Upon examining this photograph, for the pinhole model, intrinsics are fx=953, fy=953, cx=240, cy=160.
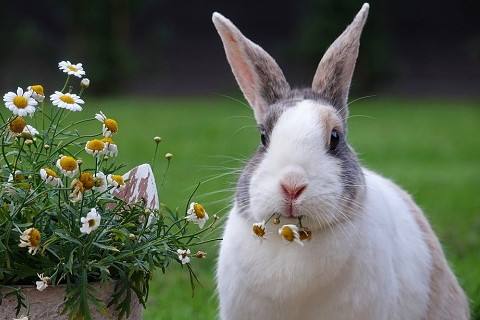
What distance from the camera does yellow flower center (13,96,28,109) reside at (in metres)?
2.09

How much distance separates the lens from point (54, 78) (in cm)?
1384

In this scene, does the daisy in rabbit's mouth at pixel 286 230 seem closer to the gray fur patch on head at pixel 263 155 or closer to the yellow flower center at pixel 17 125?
the gray fur patch on head at pixel 263 155

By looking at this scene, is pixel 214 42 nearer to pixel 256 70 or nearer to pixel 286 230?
pixel 256 70

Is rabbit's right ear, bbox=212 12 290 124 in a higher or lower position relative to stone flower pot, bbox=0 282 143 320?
higher

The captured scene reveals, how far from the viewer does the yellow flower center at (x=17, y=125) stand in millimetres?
2143

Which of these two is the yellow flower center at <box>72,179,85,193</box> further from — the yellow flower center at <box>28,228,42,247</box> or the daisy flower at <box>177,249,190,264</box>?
the daisy flower at <box>177,249,190,264</box>

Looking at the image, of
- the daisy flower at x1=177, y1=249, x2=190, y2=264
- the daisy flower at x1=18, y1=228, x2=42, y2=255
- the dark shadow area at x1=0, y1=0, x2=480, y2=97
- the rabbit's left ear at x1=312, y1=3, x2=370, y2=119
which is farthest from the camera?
the dark shadow area at x1=0, y1=0, x2=480, y2=97

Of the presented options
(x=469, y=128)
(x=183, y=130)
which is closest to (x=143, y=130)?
(x=183, y=130)

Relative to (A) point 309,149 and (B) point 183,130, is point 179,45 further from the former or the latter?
(A) point 309,149

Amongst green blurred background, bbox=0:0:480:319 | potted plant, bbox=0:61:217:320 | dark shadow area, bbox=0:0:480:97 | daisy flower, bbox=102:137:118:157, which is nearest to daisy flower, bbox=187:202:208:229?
potted plant, bbox=0:61:217:320

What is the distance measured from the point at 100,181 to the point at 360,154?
1.00 metres

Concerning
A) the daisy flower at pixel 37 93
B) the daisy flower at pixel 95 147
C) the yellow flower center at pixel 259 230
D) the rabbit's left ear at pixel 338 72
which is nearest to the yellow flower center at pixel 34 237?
the daisy flower at pixel 95 147

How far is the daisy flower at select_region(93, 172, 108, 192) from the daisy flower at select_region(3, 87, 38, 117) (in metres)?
0.20

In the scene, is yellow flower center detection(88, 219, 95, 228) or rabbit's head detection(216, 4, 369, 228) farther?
rabbit's head detection(216, 4, 369, 228)
